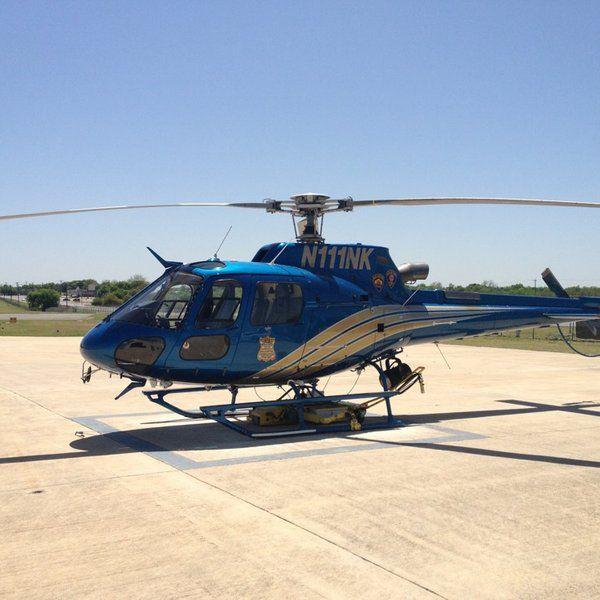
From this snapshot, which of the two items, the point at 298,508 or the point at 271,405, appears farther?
the point at 271,405

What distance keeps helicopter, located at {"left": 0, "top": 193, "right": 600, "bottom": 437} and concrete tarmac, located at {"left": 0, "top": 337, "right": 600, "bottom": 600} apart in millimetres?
813

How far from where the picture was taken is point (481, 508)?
6.78 meters

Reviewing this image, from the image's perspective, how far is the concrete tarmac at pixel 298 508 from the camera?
5027 millimetres

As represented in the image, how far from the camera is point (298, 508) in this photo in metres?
6.75

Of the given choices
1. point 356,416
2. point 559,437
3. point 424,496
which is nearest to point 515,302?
point 559,437

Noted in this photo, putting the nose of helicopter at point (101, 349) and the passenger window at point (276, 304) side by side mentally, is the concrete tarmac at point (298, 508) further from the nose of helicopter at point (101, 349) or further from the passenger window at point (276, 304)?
the passenger window at point (276, 304)

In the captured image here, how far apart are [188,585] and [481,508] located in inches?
126

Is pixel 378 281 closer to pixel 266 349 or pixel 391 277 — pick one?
pixel 391 277

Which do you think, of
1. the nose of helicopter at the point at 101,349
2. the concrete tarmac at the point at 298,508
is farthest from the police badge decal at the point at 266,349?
the nose of helicopter at the point at 101,349

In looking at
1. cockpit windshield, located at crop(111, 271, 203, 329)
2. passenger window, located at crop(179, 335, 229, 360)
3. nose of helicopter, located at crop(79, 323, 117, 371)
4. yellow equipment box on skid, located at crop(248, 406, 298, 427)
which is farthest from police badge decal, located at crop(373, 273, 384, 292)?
nose of helicopter, located at crop(79, 323, 117, 371)

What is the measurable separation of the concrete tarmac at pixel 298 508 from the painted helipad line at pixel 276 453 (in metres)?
0.04

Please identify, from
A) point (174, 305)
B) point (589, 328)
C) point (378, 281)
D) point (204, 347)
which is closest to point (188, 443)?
point (204, 347)

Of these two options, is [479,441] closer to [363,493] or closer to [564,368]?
[363,493]

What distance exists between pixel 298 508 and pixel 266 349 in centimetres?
384
